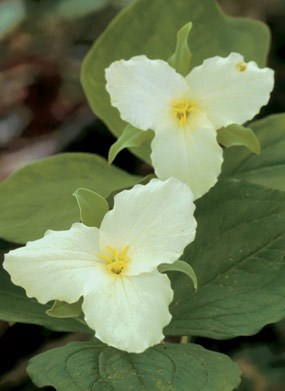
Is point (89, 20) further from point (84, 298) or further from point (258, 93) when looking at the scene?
point (84, 298)

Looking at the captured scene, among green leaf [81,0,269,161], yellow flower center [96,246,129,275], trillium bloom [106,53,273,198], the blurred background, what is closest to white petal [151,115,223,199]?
trillium bloom [106,53,273,198]


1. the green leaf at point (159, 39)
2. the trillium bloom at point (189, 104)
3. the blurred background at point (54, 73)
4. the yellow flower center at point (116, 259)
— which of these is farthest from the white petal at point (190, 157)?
the blurred background at point (54, 73)

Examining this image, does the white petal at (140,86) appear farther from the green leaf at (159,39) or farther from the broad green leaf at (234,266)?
the green leaf at (159,39)

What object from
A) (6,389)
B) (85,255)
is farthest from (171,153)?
(6,389)

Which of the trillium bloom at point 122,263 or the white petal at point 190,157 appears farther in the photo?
the white petal at point 190,157

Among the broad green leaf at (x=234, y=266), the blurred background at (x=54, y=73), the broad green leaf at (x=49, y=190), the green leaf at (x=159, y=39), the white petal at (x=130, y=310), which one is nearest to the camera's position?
the white petal at (x=130, y=310)

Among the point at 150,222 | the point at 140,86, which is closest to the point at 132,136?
the point at 140,86

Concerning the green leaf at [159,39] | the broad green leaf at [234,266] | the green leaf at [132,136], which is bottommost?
the broad green leaf at [234,266]
